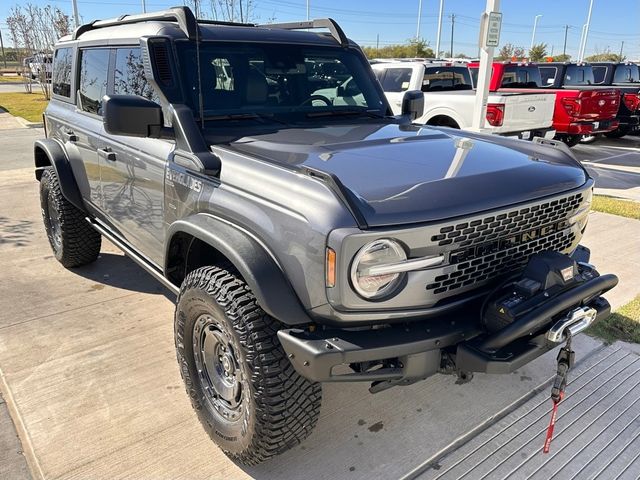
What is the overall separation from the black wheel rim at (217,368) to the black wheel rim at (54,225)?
268cm

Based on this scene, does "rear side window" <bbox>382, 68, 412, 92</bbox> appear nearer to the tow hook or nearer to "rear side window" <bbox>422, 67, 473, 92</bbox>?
"rear side window" <bbox>422, 67, 473, 92</bbox>

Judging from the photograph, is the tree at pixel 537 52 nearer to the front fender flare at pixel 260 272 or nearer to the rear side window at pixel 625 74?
the rear side window at pixel 625 74

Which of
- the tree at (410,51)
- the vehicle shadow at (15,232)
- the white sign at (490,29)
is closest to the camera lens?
the vehicle shadow at (15,232)

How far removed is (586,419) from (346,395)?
4.30 feet

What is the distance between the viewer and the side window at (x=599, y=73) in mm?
15043

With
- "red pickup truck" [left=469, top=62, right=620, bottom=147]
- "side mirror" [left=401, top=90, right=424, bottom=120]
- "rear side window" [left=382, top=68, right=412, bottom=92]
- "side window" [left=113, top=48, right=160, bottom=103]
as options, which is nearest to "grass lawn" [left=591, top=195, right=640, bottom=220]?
"red pickup truck" [left=469, top=62, right=620, bottom=147]

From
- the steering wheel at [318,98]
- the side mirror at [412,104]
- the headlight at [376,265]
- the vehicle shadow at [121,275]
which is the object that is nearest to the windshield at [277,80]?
the steering wheel at [318,98]

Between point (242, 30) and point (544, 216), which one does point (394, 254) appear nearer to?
point (544, 216)

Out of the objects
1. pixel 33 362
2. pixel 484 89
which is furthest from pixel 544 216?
pixel 484 89

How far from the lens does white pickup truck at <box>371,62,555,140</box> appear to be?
343 inches

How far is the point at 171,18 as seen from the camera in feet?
10.7

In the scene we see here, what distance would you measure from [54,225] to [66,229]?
51 centimetres

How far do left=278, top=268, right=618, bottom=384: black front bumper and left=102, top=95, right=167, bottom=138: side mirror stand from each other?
1.34m

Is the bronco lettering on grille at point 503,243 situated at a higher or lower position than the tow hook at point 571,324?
higher
